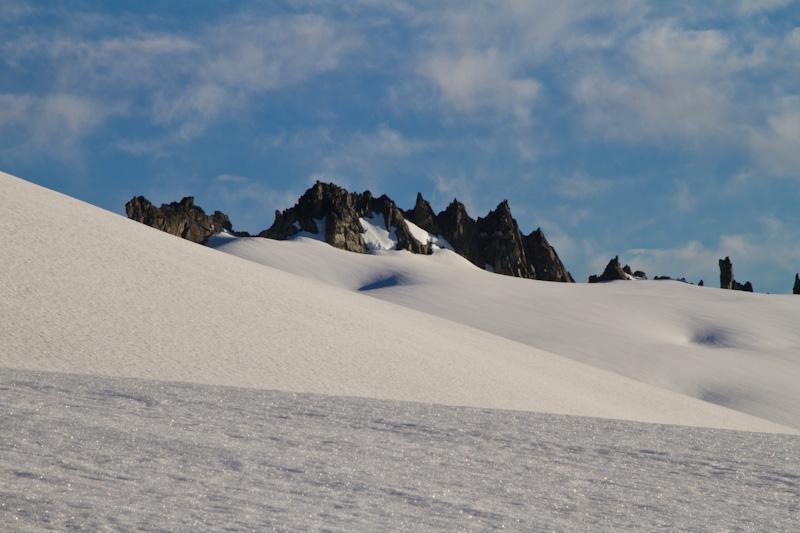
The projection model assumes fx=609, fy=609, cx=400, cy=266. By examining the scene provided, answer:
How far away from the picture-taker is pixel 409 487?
3424 millimetres

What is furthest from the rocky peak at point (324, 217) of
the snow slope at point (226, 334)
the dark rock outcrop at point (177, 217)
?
the snow slope at point (226, 334)

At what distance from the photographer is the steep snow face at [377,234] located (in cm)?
6338

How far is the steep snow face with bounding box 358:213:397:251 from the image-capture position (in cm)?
6338

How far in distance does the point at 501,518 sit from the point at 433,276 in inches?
1127

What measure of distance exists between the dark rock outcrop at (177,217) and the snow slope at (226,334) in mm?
52972

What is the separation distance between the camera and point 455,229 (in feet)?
240

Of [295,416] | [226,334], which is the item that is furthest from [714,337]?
[295,416]

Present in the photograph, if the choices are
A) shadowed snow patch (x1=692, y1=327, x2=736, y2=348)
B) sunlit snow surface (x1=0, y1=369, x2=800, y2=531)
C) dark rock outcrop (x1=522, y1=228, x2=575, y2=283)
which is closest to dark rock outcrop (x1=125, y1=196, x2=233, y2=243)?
dark rock outcrop (x1=522, y1=228, x2=575, y2=283)

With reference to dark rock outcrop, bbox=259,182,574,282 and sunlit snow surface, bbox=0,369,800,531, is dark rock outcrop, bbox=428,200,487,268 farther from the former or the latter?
sunlit snow surface, bbox=0,369,800,531

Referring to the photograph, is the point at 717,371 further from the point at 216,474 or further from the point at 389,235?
the point at 389,235

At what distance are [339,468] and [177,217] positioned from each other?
67.1 m

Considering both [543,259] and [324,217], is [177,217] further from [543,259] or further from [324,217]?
[543,259]

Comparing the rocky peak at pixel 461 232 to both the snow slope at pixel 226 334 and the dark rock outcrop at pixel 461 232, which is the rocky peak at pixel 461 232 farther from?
the snow slope at pixel 226 334

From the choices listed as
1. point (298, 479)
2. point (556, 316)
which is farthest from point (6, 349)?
point (556, 316)
